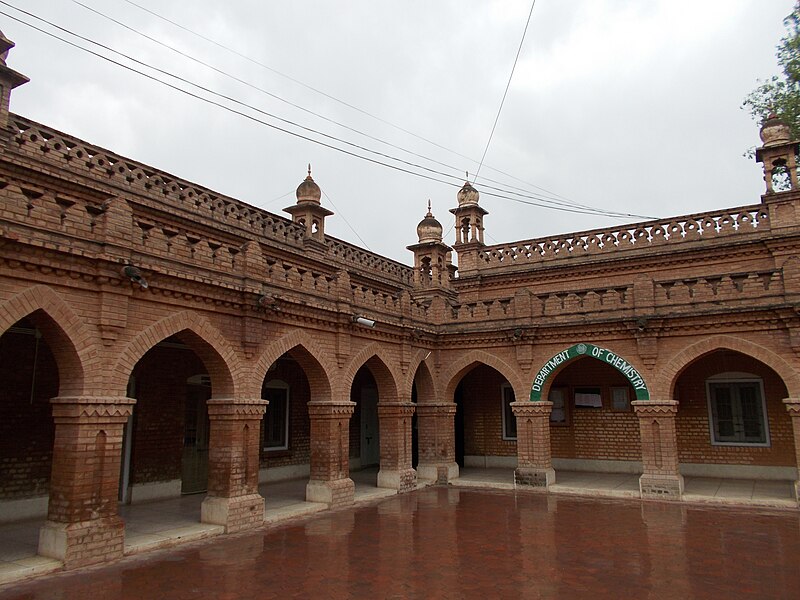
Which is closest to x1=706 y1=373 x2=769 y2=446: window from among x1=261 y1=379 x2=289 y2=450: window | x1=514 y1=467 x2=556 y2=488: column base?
x1=514 y1=467 x2=556 y2=488: column base

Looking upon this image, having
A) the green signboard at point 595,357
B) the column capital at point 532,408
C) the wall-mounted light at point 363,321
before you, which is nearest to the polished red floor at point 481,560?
the green signboard at point 595,357

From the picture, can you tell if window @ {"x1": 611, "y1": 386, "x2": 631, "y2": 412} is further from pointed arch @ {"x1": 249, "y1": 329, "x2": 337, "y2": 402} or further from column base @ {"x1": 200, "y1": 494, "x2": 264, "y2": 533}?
column base @ {"x1": 200, "y1": 494, "x2": 264, "y2": 533}

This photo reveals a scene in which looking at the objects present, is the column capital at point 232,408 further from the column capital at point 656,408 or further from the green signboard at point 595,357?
the column capital at point 656,408

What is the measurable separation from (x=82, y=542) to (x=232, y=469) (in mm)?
2683

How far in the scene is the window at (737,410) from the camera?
14.7 m

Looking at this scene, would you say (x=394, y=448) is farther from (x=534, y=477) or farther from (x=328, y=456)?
(x=534, y=477)

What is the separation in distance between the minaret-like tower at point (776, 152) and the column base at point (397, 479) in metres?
11.1

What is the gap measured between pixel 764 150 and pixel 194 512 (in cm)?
1551

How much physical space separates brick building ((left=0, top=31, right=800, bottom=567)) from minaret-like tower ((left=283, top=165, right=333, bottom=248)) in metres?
0.06

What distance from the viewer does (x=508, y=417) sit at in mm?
17781

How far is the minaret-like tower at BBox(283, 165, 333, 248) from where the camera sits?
15.6 m

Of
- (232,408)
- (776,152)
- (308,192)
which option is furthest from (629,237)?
(232,408)

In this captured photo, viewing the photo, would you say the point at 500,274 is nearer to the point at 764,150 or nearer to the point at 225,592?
the point at 764,150

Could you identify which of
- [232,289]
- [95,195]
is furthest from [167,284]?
[95,195]
